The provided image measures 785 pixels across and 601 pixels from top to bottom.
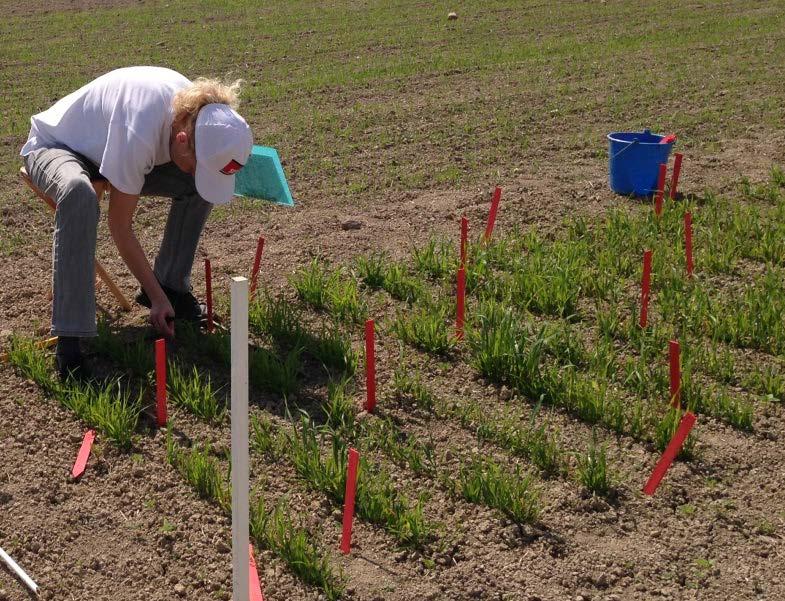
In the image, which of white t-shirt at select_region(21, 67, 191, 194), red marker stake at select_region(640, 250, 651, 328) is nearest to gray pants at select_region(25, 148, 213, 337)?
white t-shirt at select_region(21, 67, 191, 194)

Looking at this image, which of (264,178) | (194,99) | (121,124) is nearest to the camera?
(194,99)

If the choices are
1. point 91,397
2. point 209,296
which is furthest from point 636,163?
point 91,397

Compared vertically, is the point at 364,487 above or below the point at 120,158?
below

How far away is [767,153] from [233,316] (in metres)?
6.06

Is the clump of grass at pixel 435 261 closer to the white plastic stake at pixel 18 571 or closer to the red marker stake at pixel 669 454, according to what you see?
the red marker stake at pixel 669 454

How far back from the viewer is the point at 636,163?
628 cm

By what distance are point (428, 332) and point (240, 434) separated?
1.98 metres

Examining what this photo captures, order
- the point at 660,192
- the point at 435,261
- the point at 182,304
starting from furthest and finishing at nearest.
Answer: the point at 660,192
the point at 435,261
the point at 182,304

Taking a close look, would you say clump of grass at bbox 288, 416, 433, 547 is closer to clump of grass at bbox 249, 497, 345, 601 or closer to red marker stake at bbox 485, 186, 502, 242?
clump of grass at bbox 249, 497, 345, 601

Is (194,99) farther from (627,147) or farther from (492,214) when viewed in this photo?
(627,147)

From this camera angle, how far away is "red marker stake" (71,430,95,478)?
3.44 meters

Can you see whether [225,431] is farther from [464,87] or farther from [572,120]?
[464,87]

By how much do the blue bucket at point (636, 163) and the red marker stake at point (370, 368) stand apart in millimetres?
3033

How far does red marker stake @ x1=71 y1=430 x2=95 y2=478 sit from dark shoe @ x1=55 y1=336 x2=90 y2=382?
373mm
